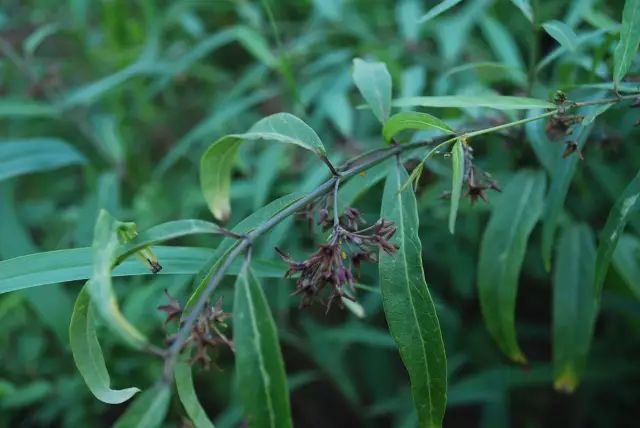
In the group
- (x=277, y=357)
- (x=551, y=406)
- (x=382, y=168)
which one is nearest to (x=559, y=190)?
(x=382, y=168)

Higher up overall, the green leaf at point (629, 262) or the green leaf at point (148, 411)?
the green leaf at point (148, 411)

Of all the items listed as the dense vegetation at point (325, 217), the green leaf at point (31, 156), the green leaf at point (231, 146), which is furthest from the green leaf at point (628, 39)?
the green leaf at point (31, 156)

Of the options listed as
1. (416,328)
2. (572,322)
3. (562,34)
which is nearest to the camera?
(416,328)

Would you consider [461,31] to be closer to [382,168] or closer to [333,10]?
[333,10]

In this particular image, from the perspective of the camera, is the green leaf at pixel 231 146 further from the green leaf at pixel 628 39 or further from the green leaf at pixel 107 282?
the green leaf at pixel 628 39

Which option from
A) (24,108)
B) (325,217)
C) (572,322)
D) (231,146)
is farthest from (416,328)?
(24,108)

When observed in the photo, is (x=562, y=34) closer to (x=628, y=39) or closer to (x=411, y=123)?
(x=628, y=39)

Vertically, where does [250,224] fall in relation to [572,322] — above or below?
above
